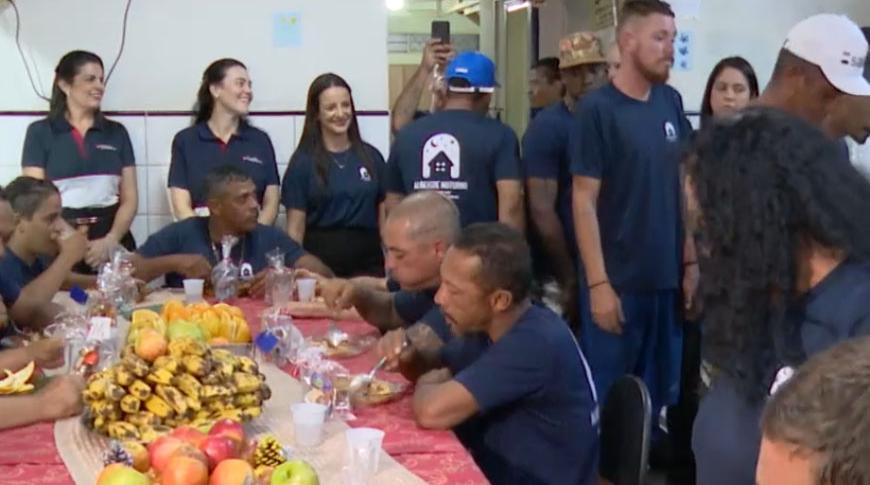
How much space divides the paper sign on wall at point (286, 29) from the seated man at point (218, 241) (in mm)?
1289

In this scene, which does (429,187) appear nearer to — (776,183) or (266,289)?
(266,289)

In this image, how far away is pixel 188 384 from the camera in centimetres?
209

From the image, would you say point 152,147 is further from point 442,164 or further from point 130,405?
point 130,405

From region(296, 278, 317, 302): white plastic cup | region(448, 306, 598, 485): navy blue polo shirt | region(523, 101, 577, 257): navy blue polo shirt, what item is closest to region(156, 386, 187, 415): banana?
region(448, 306, 598, 485): navy blue polo shirt

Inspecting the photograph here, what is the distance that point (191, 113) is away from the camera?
4883 mm

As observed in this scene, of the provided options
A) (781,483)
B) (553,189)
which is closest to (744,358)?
(781,483)

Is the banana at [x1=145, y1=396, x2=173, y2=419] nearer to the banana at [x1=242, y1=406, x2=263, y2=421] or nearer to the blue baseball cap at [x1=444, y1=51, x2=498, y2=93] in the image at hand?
the banana at [x1=242, y1=406, x2=263, y2=421]

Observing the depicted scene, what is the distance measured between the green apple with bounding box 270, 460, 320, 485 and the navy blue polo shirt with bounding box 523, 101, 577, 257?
7.90 ft

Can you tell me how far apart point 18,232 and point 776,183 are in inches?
104

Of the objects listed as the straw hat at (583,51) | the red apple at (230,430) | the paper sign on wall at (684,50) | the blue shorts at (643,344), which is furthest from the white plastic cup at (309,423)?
the paper sign on wall at (684,50)

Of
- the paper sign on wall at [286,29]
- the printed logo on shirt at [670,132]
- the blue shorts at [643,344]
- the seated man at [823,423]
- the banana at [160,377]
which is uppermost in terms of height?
the paper sign on wall at [286,29]

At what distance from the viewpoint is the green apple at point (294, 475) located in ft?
5.52

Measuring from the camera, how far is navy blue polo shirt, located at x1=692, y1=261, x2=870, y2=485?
1.50m

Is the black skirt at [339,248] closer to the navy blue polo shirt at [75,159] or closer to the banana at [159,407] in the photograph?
the navy blue polo shirt at [75,159]
